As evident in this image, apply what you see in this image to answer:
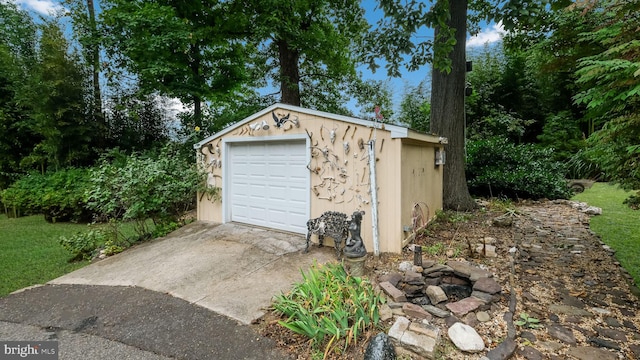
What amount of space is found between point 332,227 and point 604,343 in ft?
10.1

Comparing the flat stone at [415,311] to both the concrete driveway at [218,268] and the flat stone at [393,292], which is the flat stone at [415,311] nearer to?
the flat stone at [393,292]

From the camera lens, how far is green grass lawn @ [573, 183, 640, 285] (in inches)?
158

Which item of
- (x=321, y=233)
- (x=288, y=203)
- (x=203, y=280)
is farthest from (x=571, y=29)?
(x=203, y=280)

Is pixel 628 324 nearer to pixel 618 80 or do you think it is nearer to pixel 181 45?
pixel 618 80

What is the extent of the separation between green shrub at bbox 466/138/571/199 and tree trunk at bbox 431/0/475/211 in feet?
6.41

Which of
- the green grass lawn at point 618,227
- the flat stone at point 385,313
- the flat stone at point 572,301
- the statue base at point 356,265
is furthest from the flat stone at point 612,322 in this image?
the statue base at point 356,265

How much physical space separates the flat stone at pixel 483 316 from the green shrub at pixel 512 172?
6557mm

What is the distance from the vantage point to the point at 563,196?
8.24 meters

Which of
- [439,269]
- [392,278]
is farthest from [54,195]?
[439,269]

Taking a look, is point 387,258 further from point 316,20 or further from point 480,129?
point 480,129

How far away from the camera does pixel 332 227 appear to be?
4.47 metres

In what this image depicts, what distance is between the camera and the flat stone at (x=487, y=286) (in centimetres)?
292

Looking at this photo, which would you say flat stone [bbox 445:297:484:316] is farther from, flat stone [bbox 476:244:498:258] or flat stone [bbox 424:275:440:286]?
flat stone [bbox 476:244:498:258]

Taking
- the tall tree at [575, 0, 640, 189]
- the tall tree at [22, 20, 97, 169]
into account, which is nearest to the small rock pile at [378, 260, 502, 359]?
the tall tree at [575, 0, 640, 189]
